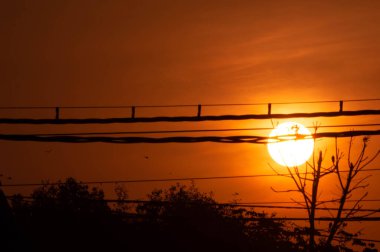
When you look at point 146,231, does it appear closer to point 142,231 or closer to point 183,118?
point 142,231

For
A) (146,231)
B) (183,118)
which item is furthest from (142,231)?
(183,118)

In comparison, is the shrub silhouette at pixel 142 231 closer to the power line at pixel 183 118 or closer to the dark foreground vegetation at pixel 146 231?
the dark foreground vegetation at pixel 146 231

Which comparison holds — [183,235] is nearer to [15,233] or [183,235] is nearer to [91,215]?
[91,215]

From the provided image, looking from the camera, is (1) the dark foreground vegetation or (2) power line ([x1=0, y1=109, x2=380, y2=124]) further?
(1) the dark foreground vegetation

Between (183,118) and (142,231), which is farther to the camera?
(142,231)

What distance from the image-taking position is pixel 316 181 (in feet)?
82.8

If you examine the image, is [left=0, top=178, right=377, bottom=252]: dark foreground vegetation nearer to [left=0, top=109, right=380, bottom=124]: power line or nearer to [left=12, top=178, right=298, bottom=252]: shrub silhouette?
[left=12, top=178, right=298, bottom=252]: shrub silhouette

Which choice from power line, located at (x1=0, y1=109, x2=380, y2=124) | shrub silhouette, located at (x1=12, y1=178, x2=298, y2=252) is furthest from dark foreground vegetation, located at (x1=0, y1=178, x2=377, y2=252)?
power line, located at (x1=0, y1=109, x2=380, y2=124)

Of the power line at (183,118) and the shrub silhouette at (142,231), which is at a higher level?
the power line at (183,118)

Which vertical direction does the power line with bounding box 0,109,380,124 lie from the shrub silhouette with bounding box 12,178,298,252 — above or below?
above

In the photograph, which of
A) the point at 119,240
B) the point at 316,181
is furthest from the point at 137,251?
the point at 316,181

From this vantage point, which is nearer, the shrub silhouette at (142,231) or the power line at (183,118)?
the power line at (183,118)

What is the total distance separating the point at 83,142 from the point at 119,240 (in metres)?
21.9

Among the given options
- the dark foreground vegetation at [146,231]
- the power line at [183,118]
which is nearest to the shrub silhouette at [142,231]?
the dark foreground vegetation at [146,231]
